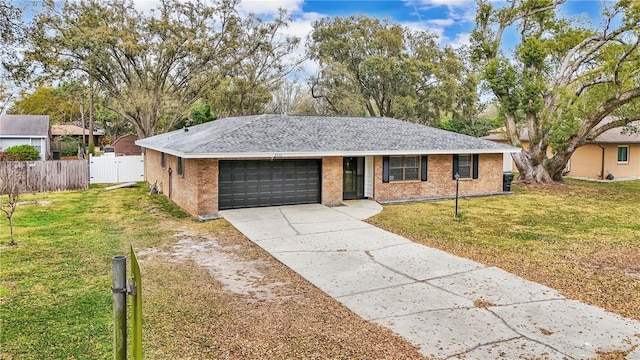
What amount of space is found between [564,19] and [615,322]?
2154 cm

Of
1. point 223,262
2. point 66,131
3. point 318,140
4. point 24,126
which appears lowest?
point 223,262

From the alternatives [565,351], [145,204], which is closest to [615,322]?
[565,351]

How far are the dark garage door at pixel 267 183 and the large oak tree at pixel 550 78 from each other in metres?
11.9

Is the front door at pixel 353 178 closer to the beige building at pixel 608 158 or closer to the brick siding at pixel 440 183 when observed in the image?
the brick siding at pixel 440 183

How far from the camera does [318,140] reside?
16422 millimetres

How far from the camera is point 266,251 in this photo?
9.82 metres

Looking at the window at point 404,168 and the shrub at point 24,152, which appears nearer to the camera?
the window at point 404,168

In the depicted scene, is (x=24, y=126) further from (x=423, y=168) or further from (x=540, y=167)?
(x=540, y=167)

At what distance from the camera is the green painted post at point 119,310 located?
235 cm

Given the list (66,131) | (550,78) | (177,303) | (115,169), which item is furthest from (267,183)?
(66,131)

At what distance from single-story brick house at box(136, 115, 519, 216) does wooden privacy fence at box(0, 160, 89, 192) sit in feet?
10.8

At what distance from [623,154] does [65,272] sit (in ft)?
98.6

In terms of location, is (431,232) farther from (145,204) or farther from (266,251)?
(145,204)

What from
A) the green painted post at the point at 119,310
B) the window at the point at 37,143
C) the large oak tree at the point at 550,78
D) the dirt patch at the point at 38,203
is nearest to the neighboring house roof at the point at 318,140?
the dirt patch at the point at 38,203
